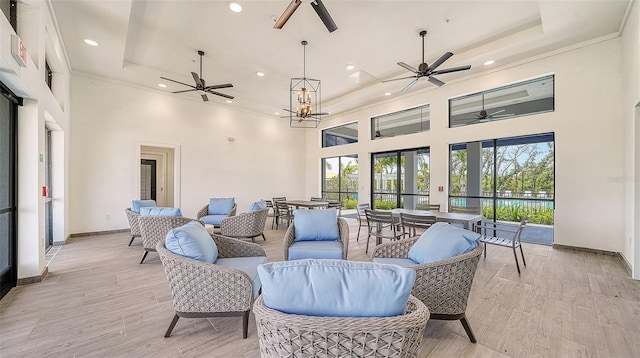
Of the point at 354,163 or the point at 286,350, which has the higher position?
the point at 354,163

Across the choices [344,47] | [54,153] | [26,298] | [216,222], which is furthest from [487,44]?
[54,153]

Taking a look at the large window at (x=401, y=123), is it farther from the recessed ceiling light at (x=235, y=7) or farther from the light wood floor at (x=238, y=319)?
the recessed ceiling light at (x=235, y=7)

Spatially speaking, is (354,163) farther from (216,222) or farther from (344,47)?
(216,222)

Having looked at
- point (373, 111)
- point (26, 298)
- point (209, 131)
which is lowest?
point (26, 298)

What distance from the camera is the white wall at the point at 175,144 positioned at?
19.4 feet

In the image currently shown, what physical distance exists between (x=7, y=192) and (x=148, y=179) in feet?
23.3

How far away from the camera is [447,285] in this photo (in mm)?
2002

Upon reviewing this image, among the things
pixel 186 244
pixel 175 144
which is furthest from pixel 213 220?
pixel 186 244

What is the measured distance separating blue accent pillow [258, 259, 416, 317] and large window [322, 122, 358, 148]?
788 cm

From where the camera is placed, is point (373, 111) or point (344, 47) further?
point (373, 111)

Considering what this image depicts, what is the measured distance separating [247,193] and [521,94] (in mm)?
7785

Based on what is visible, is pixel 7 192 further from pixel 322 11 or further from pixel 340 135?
pixel 340 135

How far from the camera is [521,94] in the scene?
18.0 ft

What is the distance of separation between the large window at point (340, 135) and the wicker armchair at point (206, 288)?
7.27 meters
